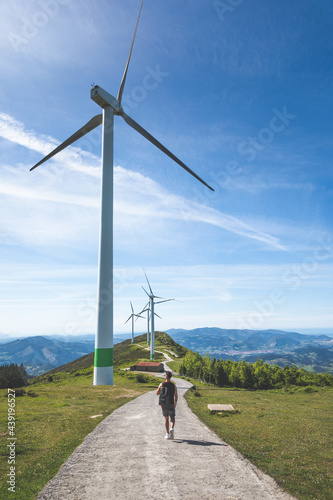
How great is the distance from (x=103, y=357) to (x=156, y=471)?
25.0 metres

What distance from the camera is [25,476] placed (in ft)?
36.1

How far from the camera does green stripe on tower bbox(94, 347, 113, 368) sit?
34062 mm

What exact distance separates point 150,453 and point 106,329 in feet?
73.2

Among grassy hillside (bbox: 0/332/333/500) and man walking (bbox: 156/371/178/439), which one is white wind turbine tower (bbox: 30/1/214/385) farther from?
man walking (bbox: 156/371/178/439)

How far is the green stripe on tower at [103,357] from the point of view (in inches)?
1341

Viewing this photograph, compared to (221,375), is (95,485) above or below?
above

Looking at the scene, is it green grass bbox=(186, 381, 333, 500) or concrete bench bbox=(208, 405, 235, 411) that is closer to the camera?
green grass bbox=(186, 381, 333, 500)

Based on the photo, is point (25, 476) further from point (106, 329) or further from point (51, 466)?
point (106, 329)

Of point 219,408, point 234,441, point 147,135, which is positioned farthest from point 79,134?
point 234,441

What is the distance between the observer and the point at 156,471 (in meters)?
10.6

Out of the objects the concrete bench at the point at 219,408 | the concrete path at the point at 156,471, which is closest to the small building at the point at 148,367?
the concrete bench at the point at 219,408

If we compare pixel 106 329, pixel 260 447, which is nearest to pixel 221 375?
pixel 106 329

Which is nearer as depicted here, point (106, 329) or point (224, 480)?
point (224, 480)

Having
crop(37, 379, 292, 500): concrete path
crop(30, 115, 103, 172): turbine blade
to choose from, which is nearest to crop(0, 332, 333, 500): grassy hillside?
crop(37, 379, 292, 500): concrete path
